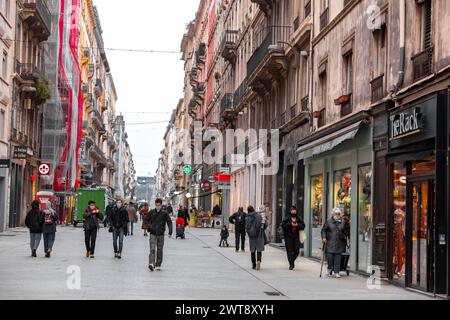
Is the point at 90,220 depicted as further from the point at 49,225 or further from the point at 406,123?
the point at 406,123

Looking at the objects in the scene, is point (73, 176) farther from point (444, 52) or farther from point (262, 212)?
point (444, 52)

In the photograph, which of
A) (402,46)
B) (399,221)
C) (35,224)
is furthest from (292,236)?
(35,224)

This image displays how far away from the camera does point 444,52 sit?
48.6 ft

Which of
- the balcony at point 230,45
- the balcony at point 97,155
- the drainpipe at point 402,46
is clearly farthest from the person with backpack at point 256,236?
the balcony at point 97,155

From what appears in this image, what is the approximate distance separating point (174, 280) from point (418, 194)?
5175 mm

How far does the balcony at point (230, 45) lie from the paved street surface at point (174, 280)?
27673 millimetres

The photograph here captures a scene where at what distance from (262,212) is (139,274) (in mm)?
5330

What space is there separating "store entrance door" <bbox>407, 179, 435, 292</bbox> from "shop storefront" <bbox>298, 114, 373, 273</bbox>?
295 cm

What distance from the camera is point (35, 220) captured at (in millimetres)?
23281

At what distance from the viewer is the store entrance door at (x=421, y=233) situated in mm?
15102

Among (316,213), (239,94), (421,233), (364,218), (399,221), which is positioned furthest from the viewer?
(239,94)

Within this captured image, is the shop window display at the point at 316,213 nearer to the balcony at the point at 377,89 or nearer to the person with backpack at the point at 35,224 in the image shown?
the balcony at the point at 377,89

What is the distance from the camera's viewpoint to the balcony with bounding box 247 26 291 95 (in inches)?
1259
